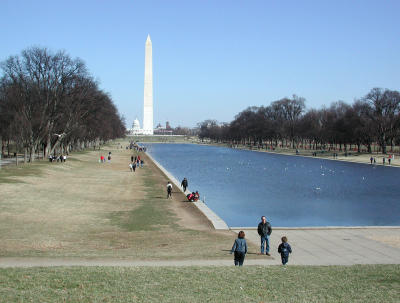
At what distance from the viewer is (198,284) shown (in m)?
10.3

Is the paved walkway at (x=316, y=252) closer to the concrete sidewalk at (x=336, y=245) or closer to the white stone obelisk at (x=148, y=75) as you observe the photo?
the concrete sidewalk at (x=336, y=245)

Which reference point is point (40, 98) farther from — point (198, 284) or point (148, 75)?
point (148, 75)

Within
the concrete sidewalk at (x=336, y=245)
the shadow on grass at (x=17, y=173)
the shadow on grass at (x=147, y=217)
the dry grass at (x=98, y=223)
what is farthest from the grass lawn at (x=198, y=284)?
the shadow on grass at (x=17, y=173)

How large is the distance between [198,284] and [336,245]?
8.89m

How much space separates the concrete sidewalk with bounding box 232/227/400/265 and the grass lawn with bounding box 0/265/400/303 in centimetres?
281

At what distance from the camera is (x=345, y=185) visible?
150ft

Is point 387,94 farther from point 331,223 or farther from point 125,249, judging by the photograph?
point 125,249

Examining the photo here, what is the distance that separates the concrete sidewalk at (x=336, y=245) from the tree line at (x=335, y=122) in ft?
245

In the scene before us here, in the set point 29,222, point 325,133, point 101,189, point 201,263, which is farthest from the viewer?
point 325,133

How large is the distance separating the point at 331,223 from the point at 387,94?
78.4 metres

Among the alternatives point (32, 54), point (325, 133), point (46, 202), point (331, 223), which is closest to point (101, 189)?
point (46, 202)

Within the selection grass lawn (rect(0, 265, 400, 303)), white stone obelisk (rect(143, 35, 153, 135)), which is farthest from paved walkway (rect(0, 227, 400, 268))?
white stone obelisk (rect(143, 35, 153, 135))

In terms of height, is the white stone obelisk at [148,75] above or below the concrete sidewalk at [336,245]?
above

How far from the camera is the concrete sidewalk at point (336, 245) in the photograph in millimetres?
15005
